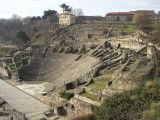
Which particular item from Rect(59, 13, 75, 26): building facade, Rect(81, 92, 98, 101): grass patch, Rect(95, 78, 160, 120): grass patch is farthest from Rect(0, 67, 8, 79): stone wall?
Rect(59, 13, 75, 26): building facade

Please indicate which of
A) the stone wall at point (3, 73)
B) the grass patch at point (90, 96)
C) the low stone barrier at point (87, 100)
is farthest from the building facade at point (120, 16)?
the low stone barrier at point (87, 100)

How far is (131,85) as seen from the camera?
2689 cm

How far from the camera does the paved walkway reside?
31.2m

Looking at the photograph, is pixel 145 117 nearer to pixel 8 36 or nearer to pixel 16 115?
pixel 16 115

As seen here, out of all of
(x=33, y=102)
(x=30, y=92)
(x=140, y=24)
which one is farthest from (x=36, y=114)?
(x=140, y=24)

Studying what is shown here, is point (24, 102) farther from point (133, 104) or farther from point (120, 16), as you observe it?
Result: point (120, 16)

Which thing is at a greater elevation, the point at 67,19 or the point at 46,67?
the point at 67,19

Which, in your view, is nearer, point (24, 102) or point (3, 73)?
point (24, 102)

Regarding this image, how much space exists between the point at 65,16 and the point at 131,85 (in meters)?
54.6

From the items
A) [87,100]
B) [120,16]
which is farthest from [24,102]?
[120,16]

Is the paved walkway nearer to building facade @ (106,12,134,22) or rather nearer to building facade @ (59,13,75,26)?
building facade @ (59,13,75,26)

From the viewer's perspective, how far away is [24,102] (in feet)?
115

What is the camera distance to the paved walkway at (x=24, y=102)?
3119cm

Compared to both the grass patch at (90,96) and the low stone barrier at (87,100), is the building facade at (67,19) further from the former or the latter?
the low stone barrier at (87,100)
